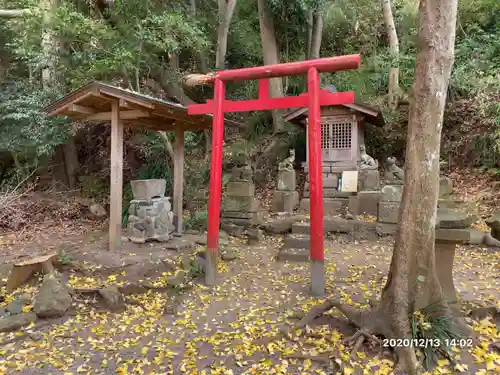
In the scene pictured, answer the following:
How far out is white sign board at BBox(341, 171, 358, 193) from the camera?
32.5ft

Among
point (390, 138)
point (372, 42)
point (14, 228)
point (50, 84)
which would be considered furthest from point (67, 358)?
point (372, 42)

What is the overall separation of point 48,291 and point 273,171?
9090 mm

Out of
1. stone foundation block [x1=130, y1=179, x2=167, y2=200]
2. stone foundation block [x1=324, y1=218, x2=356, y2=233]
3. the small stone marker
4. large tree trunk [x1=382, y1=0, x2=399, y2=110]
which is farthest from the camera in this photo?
large tree trunk [x1=382, y1=0, x2=399, y2=110]

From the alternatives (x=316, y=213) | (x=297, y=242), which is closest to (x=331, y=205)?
(x=297, y=242)

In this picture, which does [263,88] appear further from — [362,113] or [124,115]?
[362,113]

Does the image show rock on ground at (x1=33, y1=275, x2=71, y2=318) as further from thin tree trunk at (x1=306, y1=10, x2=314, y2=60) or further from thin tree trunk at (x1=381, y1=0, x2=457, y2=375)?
thin tree trunk at (x1=306, y1=10, x2=314, y2=60)

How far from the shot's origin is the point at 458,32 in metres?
12.8

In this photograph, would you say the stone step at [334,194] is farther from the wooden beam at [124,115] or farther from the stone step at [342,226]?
the wooden beam at [124,115]

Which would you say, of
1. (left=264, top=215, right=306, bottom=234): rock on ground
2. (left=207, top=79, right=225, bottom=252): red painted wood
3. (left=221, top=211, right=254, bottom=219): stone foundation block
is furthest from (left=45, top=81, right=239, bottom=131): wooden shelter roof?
(left=264, top=215, right=306, bottom=234): rock on ground

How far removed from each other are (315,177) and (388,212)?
390cm

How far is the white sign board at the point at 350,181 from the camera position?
991cm

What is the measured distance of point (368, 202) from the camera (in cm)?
937

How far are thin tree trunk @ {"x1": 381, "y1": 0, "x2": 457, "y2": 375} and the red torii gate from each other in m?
1.49

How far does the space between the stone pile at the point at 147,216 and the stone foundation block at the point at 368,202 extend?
5268mm
